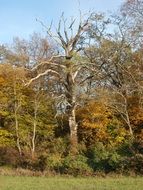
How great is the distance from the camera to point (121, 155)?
3322 cm

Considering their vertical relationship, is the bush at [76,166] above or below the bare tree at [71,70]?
below

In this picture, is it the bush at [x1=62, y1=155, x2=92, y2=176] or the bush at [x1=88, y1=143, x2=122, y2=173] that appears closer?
the bush at [x1=88, y1=143, x2=122, y2=173]

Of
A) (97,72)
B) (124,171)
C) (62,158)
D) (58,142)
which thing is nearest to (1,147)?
(58,142)

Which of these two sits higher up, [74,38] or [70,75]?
[74,38]

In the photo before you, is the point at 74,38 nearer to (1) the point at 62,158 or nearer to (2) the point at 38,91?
(2) the point at 38,91

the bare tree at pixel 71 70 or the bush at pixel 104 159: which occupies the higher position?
the bare tree at pixel 71 70

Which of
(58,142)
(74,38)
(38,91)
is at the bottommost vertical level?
(58,142)

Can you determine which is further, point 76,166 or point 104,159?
point 104,159

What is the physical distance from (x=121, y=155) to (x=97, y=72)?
39.8 feet

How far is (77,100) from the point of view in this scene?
4303 cm

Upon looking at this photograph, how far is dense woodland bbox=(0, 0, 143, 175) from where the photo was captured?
39.6m

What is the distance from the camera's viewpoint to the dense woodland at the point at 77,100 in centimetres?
3959

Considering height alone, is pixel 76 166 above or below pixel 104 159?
below

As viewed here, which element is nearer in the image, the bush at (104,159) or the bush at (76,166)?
the bush at (104,159)
